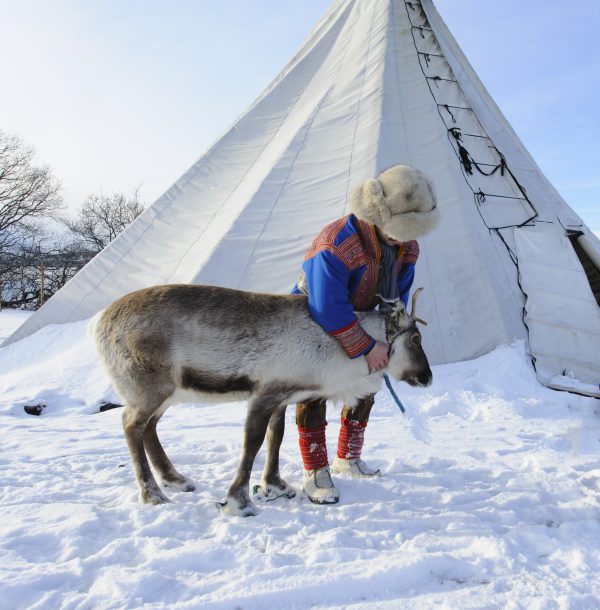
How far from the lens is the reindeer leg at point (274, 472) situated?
360 centimetres

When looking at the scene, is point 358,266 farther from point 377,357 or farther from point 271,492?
point 271,492

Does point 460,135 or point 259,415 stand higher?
point 460,135

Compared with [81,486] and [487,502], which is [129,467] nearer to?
[81,486]

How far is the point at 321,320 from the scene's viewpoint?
3.40 meters

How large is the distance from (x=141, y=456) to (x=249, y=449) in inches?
28.6

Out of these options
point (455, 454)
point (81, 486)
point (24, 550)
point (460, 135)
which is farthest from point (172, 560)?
point (460, 135)

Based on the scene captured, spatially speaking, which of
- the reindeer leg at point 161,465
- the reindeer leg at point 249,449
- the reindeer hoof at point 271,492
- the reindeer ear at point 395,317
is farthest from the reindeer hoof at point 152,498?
the reindeer ear at point 395,317

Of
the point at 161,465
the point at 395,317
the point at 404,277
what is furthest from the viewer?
the point at 404,277

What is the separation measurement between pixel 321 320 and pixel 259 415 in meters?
0.72

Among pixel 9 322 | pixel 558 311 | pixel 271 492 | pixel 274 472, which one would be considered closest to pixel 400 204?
pixel 274 472

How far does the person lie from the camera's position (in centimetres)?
337

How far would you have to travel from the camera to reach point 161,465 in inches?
146

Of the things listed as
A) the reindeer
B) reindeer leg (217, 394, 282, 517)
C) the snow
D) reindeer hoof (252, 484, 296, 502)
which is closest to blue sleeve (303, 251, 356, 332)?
the reindeer

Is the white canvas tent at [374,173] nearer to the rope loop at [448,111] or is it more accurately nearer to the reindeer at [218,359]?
the rope loop at [448,111]
